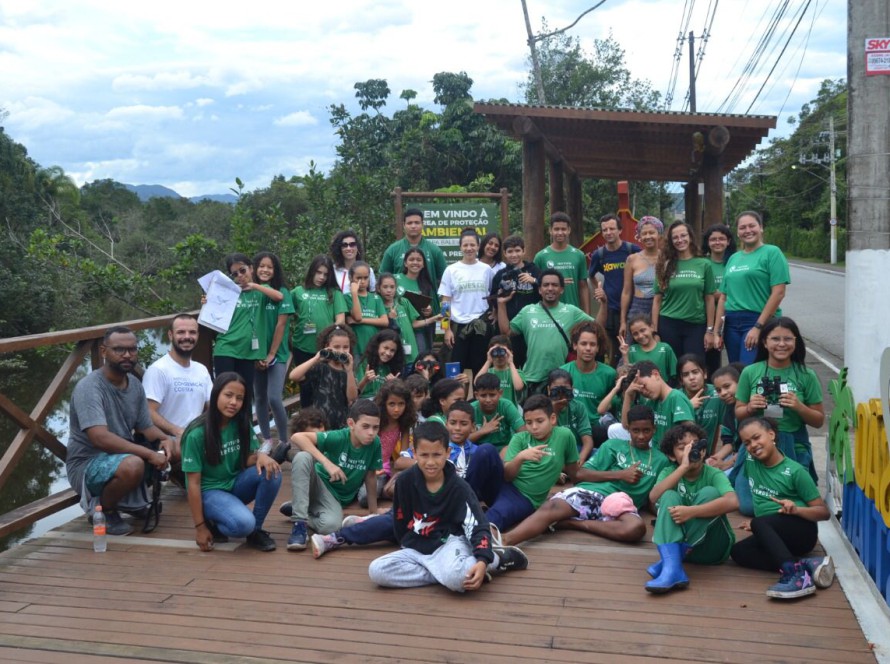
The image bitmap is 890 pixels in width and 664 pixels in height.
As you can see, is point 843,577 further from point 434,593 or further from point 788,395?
point 434,593

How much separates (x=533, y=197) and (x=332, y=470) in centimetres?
579

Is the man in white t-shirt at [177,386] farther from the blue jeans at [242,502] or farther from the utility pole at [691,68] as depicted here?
the utility pole at [691,68]

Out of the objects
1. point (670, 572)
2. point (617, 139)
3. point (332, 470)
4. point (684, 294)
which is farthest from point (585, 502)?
point (617, 139)

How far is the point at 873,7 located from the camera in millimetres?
4547

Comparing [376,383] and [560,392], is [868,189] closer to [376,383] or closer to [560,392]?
[560,392]

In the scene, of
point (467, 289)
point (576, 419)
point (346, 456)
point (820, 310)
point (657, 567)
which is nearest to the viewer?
point (657, 567)

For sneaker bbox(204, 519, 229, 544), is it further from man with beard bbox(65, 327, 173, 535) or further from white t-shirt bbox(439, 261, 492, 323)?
white t-shirt bbox(439, 261, 492, 323)

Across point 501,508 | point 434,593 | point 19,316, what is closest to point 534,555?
point 501,508

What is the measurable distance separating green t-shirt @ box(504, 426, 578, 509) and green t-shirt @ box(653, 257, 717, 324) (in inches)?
72.7

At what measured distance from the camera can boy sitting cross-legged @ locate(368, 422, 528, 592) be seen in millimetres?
4309

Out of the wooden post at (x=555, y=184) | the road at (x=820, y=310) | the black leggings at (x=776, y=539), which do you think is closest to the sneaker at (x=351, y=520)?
the black leggings at (x=776, y=539)

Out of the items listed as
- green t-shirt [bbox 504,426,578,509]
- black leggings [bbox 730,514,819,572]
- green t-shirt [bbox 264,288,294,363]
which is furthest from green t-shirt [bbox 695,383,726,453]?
green t-shirt [bbox 264,288,294,363]

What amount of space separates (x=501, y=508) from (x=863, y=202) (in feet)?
8.11

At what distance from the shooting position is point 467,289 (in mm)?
7359
